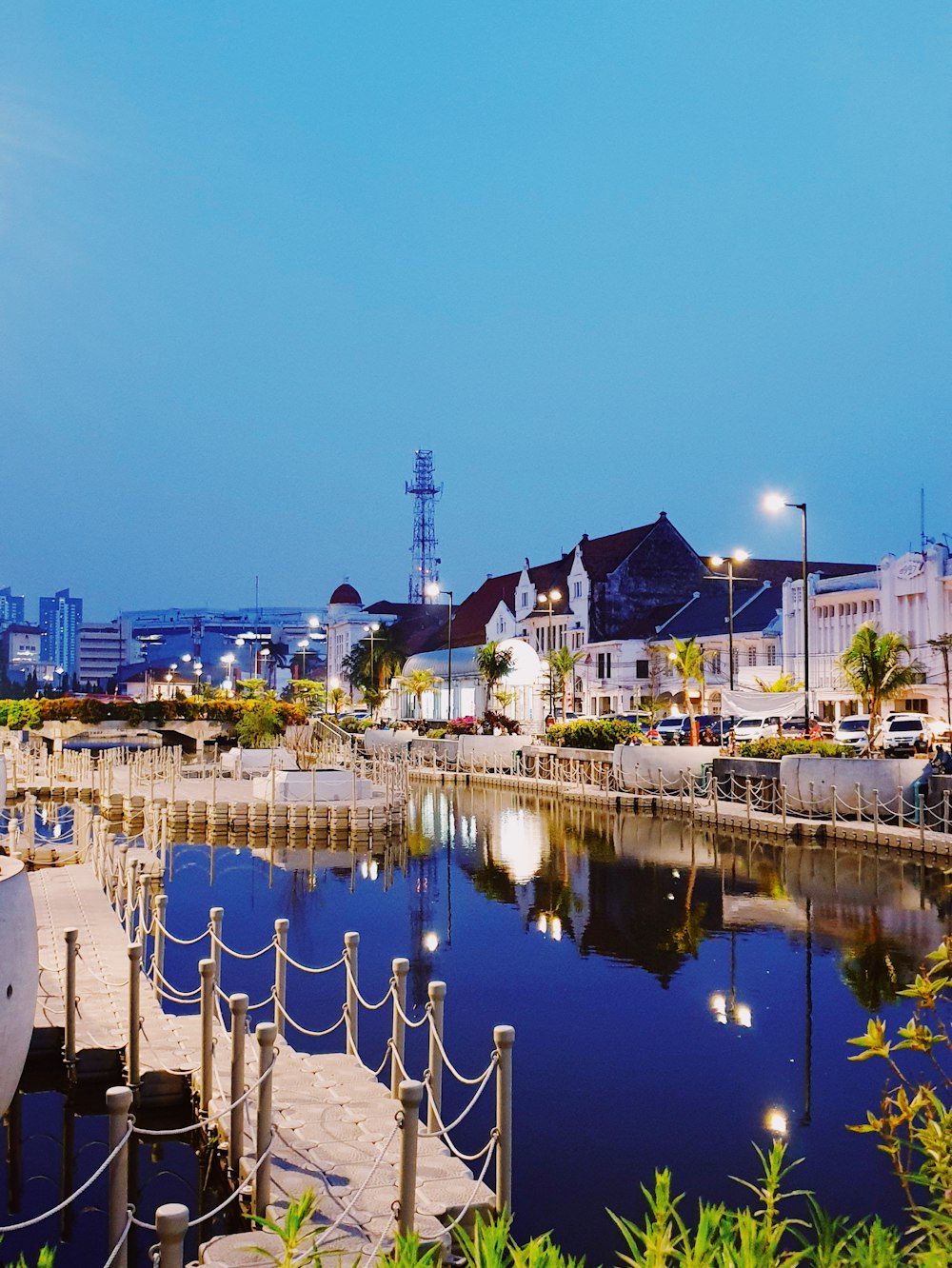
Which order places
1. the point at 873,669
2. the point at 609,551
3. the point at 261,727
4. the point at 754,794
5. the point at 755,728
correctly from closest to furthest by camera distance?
the point at 873,669
the point at 754,794
the point at 755,728
the point at 261,727
the point at 609,551

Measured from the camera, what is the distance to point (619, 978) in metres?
15.9

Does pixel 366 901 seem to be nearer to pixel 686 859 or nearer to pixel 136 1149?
pixel 686 859

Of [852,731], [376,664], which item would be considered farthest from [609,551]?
[852,731]

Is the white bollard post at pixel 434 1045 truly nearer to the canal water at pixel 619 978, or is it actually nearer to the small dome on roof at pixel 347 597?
the canal water at pixel 619 978

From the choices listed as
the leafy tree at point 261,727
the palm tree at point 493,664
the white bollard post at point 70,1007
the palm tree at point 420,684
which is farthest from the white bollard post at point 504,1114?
the palm tree at point 420,684

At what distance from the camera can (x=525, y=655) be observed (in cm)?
6662

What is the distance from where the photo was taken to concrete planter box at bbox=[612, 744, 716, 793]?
36.6 metres

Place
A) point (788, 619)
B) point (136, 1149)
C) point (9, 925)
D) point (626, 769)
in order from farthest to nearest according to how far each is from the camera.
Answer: point (788, 619), point (626, 769), point (136, 1149), point (9, 925)

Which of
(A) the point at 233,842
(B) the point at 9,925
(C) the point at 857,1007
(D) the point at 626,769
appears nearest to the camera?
(B) the point at 9,925

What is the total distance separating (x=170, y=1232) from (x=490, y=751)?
45424mm

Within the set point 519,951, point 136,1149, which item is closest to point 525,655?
point 519,951

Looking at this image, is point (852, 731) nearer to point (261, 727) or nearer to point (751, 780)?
point (751, 780)

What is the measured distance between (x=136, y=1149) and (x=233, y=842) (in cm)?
2052

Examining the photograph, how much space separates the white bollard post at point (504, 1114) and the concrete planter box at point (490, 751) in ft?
135
